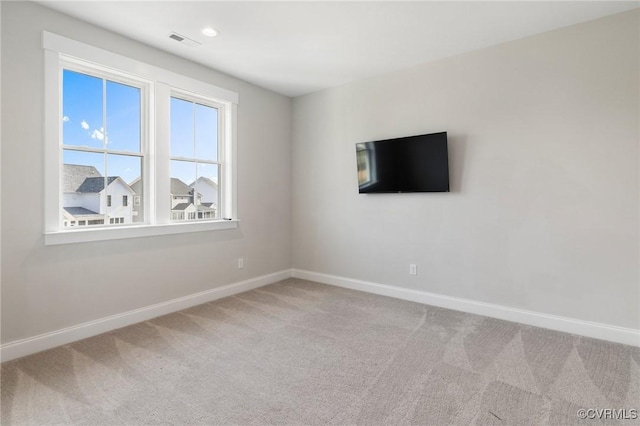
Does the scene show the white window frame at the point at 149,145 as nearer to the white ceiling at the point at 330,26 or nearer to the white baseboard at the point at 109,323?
the white ceiling at the point at 330,26

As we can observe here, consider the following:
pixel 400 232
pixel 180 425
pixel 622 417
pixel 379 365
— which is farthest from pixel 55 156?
pixel 622 417

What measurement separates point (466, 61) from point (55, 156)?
3907mm

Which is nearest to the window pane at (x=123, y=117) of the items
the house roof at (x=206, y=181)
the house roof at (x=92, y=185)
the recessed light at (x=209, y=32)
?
the house roof at (x=92, y=185)

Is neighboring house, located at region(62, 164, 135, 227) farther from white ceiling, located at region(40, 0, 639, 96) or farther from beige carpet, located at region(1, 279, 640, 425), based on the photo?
white ceiling, located at region(40, 0, 639, 96)

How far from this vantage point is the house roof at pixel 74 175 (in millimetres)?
2724

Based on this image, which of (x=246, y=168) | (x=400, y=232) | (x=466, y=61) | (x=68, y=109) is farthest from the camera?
(x=246, y=168)

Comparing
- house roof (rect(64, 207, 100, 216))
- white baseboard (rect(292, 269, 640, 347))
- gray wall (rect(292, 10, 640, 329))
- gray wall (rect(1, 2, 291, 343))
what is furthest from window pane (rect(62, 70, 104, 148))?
white baseboard (rect(292, 269, 640, 347))

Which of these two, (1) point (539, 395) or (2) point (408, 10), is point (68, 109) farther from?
(1) point (539, 395)

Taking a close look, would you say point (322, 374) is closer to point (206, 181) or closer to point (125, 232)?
point (125, 232)

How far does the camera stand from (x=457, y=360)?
2379 mm

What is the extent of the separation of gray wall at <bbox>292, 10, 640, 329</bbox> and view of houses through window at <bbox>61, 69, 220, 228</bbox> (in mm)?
1979

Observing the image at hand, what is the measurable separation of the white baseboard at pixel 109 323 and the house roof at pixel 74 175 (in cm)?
119

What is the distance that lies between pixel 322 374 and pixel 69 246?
7.58 feet

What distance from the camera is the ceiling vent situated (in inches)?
116
